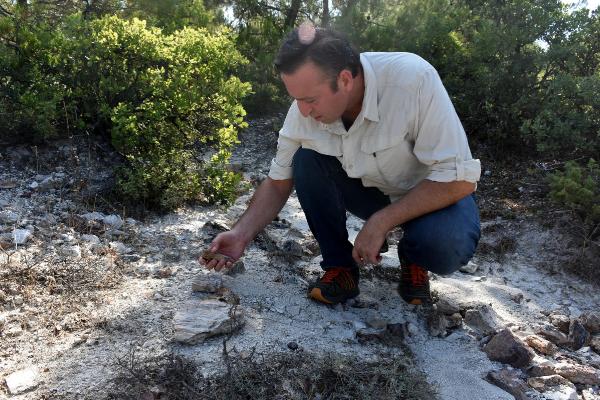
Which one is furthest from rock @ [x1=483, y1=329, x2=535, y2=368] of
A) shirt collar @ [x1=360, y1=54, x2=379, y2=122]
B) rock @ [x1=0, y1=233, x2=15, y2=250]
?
rock @ [x1=0, y1=233, x2=15, y2=250]

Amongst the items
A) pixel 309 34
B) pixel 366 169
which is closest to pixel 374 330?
pixel 366 169

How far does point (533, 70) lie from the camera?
5.02 metres

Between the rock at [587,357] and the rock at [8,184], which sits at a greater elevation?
the rock at [8,184]

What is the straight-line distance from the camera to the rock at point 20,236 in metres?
2.98

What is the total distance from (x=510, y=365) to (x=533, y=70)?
330 cm

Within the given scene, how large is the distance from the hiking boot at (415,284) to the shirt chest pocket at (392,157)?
0.42 metres

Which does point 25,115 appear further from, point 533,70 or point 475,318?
point 533,70

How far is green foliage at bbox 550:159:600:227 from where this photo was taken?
350 cm

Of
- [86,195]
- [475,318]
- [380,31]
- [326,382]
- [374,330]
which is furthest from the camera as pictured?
[380,31]

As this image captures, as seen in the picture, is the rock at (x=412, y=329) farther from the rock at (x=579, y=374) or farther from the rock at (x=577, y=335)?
the rock at (x=577, y=335)

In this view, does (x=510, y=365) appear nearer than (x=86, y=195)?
Yes

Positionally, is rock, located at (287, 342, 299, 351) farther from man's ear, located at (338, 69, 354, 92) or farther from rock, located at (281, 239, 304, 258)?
man's ear, located at (338, 69, 354, 92)

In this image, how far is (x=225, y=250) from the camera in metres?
2.59

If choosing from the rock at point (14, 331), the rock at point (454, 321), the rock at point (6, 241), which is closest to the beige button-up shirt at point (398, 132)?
the rock at point (454, 321)
